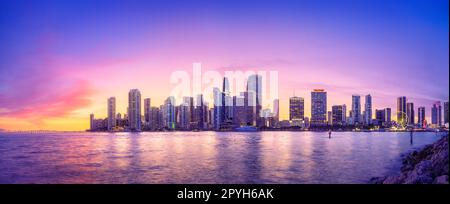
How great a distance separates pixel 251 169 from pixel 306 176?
10.3 ft

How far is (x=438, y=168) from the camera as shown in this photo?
23.1ft

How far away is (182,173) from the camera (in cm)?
1575

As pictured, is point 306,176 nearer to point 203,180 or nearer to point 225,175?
point 225,175
